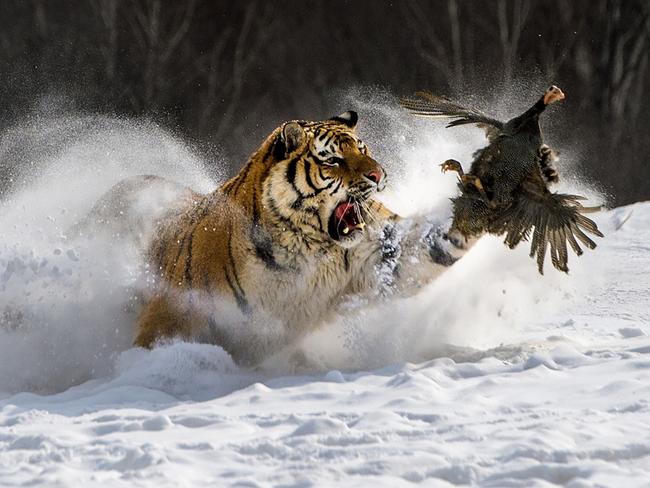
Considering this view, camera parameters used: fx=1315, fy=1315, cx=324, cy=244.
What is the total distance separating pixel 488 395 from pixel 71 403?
5.42 feet

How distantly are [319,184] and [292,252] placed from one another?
12.7 inches

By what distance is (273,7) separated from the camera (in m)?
17.9

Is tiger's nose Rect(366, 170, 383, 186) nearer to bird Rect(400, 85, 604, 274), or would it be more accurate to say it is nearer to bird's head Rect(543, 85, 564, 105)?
bird Rect(400, 85, 604, 274)

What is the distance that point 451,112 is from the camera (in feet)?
19.9

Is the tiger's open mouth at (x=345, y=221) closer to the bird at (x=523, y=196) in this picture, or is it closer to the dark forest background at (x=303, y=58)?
the bird at (x=523, y=196)

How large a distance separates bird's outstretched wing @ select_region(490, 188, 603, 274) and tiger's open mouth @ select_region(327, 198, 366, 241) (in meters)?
0.60

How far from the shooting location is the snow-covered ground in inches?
164

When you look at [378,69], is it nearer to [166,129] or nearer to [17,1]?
[166,129]

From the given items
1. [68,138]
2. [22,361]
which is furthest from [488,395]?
[68,138]

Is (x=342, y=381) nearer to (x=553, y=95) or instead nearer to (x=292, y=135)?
(x=292, y=135)

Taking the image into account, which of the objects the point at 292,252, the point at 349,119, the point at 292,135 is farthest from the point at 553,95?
the point at 292,252

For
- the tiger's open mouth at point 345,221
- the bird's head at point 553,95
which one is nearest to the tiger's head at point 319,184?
the tiger's open mouth at point 345,221

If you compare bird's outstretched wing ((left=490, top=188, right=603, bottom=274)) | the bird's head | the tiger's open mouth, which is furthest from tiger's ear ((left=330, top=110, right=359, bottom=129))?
the bird's head

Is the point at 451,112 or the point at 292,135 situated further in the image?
the point at 451,112
